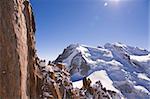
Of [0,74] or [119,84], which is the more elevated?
[119,84]

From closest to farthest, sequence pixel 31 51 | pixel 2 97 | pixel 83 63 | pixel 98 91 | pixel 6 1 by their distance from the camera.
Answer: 1. pixel 2 97
2. pixel 6 1
3. pixel 31 51
4. pixel 98 91
5. pixel 83 63

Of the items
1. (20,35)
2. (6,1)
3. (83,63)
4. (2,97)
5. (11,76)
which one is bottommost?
(2,97)

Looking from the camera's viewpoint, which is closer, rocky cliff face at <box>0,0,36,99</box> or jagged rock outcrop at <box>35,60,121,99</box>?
rocky cliff face at <box>0,0,36,99</box>

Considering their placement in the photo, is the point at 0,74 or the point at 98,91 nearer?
the point at 0,74

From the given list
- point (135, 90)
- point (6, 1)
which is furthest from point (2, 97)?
point (135, 90)

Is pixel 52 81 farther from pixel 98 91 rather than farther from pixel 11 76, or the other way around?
pixel 98 91

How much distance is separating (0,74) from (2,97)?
1149mm

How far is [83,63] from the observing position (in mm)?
199500

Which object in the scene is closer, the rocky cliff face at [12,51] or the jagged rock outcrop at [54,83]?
the rocky cliff face at [12,51]

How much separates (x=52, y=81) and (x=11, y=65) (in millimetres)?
24745

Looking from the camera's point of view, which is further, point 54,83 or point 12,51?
point 54,83

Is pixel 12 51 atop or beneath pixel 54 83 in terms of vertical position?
beneath

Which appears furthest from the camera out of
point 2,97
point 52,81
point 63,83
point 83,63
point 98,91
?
point 83,63

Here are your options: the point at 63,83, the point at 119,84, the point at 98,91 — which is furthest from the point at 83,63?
the point at 63,83
